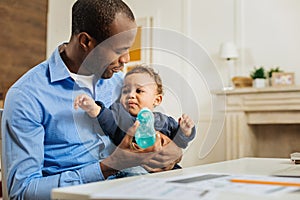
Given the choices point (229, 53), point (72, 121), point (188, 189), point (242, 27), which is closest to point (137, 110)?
point (72, 121)

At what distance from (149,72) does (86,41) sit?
0.20m

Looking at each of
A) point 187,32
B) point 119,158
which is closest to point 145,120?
point 119,158

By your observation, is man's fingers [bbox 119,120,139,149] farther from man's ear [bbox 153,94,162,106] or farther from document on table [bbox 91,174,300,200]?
document on table [bbox 91,174,300,200]

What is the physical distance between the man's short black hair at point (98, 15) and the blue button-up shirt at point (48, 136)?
0.44 feet

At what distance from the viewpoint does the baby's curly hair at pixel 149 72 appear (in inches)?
37.7

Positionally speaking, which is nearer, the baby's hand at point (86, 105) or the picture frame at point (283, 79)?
the baby's hand at point (86, 105)

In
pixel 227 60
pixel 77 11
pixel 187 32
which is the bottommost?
pixel 77 11

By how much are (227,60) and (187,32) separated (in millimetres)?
569

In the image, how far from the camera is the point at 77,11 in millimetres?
1078

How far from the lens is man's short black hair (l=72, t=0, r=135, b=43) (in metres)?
1.02

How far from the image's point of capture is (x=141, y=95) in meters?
0.97

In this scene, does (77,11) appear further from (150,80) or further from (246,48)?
(246,48)

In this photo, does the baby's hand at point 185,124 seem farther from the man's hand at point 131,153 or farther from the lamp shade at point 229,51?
the lamp shade at point 229,51

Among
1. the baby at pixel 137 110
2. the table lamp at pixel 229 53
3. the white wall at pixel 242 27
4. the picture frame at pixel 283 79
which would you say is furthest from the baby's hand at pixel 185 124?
the table lamp at pixel 229 53
